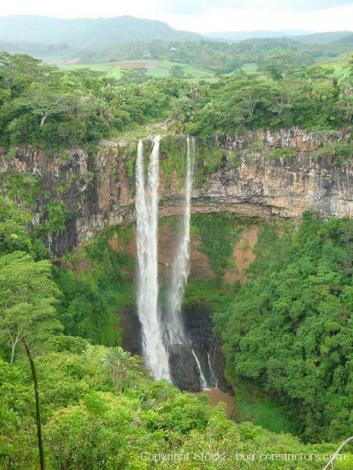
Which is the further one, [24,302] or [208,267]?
[208,267]

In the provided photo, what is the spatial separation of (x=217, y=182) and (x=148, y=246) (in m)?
5.15

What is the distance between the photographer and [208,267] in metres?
30.9

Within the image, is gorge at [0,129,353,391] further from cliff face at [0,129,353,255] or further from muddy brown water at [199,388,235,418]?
muddy brown water at [199,388,235,418]

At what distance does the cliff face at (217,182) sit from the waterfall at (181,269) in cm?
48

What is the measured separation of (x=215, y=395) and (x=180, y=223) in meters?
9.91

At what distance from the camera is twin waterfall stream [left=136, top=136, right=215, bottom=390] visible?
91.7ft

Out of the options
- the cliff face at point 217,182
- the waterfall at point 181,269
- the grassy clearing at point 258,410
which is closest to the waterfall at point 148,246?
the cliff face at point 217,182

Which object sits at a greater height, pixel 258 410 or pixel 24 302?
pixel 24 302

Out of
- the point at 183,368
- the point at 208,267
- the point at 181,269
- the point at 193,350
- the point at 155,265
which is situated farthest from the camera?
the point at 208,267

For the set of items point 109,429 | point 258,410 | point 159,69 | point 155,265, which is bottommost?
point 258,410

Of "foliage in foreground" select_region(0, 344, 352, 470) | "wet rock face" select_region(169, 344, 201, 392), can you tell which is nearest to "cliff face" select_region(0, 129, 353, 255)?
"wet rock face" select_region(169, 344, 201, 392)

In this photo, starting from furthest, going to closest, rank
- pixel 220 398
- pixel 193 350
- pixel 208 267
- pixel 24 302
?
1. pixel 208 267
2. pixel 193 350
3. pixel 220 398
4. pixel 24 302

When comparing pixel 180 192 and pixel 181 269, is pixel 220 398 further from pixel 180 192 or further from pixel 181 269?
pixel 180 192

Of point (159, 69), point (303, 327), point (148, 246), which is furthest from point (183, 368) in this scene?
point (159, 69)
